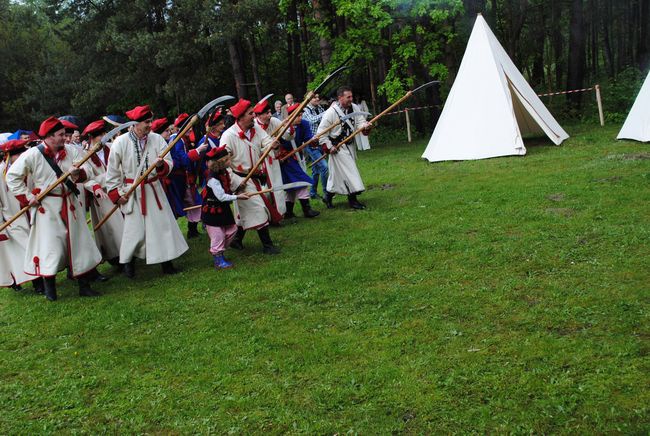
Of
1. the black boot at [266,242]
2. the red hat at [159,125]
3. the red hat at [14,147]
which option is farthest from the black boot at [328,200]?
the red hat at [14,147]

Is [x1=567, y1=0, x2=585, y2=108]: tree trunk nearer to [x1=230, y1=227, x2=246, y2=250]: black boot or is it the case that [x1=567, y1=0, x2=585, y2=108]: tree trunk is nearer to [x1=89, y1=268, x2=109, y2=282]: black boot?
[x1=230, y1=227, x2=246, y2=250]: black boot

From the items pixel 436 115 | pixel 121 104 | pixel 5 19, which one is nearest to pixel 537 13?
pixel 436 115

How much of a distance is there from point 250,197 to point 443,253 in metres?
2.22

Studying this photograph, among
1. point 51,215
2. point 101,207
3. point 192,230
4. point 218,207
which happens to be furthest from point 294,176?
point 51,215

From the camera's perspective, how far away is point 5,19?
33656mm

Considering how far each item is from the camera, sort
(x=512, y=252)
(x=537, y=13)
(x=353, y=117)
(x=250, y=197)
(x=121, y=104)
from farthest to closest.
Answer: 1. (x=121, y=104)
2. (x=537, y=13)
3. (x=353, y=117)
4. (x=250, y=197)
5. (x=512, y=252)

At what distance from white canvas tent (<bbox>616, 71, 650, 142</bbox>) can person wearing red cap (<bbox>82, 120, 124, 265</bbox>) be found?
9.10 metres

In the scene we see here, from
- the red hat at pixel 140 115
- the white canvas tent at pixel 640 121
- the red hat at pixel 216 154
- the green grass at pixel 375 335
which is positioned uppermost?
the red hat at pixel 140 115

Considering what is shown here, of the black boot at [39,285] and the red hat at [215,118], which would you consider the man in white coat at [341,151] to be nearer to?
the red hat at [215,118]

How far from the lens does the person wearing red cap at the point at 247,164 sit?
691cm

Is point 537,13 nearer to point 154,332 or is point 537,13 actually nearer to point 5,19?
point 154,332

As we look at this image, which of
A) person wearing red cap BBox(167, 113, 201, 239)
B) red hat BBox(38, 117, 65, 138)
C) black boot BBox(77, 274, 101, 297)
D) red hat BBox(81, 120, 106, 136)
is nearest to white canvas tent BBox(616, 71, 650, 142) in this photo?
person wearing red cap BBox(167, 113, 201, 239)

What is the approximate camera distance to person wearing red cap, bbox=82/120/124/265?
22.2 feet

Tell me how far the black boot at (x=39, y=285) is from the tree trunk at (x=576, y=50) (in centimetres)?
1570
